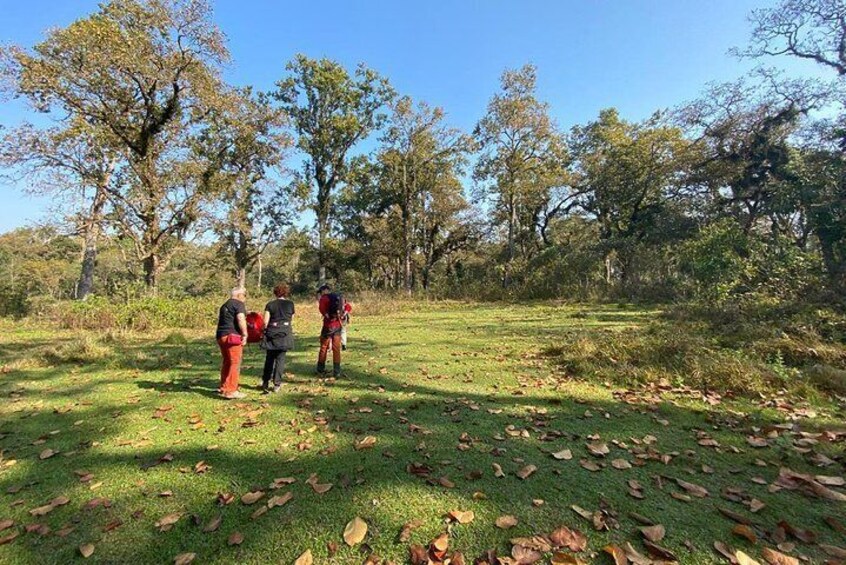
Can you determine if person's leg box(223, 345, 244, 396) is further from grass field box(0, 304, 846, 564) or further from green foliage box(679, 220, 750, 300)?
green foliage box(679, 220, 750, 300)

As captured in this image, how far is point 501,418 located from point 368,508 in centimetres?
212

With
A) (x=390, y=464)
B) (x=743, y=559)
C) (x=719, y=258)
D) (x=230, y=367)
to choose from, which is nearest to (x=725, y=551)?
(x=743, y=559)

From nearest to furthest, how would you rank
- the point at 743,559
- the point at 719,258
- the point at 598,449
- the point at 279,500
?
the point at 743,559
the point at 279,500
the point at 598,449
the point at 719,258

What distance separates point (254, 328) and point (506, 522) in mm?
4365

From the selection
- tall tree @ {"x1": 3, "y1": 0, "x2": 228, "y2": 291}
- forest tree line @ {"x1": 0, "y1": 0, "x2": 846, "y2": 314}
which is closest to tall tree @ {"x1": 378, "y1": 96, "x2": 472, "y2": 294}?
forest tree line @ {"x1": 0, "y1": 0, "x2": 846, "y2": 314}

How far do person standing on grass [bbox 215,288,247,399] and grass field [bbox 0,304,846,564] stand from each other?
0.31 m

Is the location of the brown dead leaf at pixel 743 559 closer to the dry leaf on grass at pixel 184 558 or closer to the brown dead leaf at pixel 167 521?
the dry leaf on grass at pixel 184 558

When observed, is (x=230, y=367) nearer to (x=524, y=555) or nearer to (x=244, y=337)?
(x=244, y=337)

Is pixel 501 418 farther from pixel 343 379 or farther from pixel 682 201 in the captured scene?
pixel 682 201

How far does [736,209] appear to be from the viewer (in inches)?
829

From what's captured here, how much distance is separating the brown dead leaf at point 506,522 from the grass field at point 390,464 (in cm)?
4

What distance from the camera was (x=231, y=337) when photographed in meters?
5.32

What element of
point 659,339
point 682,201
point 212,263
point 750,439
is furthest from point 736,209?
point 212,263

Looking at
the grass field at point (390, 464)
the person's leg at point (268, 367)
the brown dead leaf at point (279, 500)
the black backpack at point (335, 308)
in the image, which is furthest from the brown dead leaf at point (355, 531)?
the black backpack at point (335, 308)
